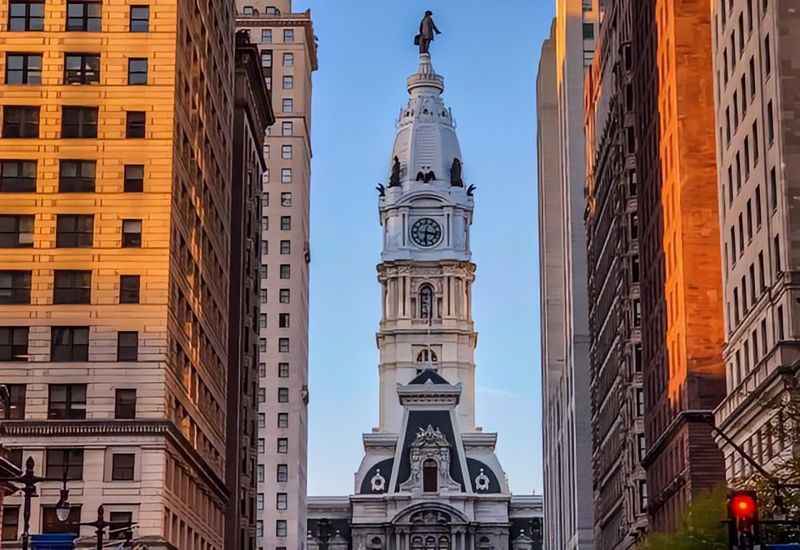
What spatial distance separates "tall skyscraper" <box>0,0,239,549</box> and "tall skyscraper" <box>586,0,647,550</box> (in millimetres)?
30634

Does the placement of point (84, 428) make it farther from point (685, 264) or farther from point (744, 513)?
point (744, 513)

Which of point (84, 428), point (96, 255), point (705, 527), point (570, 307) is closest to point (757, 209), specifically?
point (705, 527)

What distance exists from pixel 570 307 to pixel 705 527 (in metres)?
94.5

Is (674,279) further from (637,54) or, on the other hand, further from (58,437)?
(58,437)

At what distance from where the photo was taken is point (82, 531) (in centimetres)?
8331

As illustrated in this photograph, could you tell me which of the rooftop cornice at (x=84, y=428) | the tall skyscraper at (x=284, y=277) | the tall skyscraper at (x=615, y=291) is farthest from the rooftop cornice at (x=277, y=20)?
the rooftop cornice at (x=84, y=428)

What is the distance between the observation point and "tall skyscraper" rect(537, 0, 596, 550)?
150250mm

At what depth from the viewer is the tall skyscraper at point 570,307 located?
493 feet

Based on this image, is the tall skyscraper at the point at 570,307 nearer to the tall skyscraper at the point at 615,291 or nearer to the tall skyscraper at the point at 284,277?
the tall skyscraper at the point at 615,291

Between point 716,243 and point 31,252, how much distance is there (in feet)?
105

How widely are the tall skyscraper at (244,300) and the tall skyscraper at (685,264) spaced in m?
30.4

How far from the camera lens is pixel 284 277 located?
172500mm

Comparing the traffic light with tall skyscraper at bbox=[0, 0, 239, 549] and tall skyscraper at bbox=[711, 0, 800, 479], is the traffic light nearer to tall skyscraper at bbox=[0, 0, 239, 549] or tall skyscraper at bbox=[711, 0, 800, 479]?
tall skyscraper at bbox=[711, 0, 800, 479]

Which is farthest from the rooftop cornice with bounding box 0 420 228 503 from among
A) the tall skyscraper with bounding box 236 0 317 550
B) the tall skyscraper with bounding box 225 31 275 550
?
the tall skyscraper with bounding box 236 0 317 550
